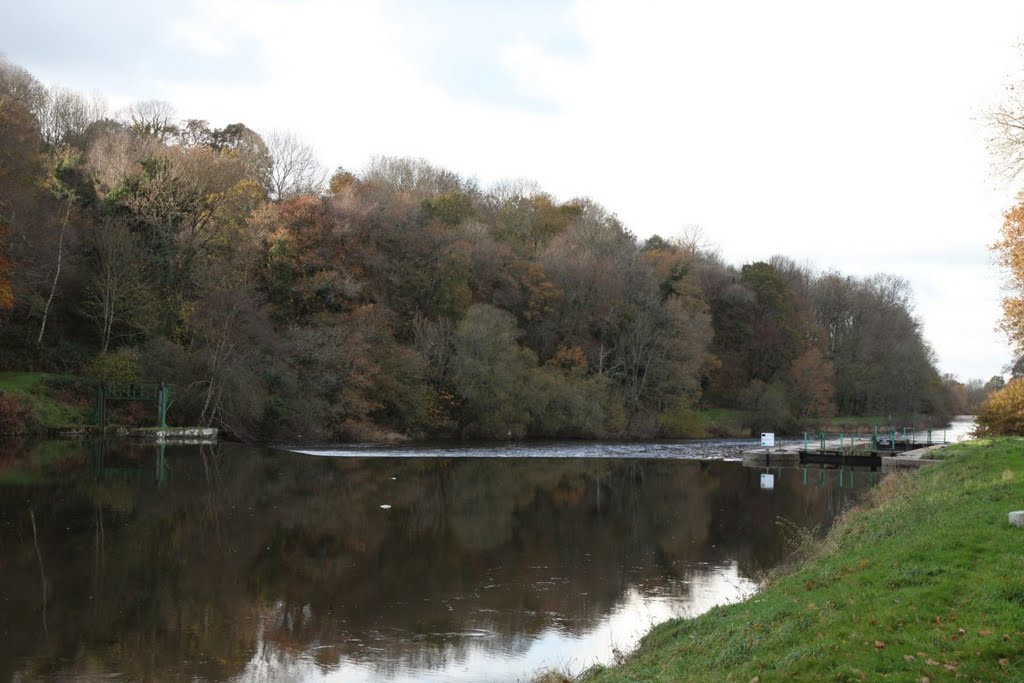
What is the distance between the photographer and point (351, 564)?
17.4 meters

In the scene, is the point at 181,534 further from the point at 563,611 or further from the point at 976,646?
the point at 976,646

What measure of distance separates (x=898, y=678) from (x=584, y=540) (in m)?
14.5

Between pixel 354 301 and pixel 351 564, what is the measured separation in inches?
1496

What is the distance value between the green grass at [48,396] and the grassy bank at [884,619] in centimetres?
3634

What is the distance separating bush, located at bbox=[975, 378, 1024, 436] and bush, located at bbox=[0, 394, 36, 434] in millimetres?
39215

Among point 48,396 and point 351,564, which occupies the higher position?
point 48,396

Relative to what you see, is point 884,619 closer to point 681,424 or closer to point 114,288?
point 114,288

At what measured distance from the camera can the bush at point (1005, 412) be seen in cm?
3412

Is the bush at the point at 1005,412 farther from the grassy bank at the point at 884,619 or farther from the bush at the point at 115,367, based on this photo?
the bush at the point at 115,367

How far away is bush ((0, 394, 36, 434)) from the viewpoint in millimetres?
37719

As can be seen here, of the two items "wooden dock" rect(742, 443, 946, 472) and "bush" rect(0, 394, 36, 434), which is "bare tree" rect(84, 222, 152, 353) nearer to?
"bush" rect(0, 394, 36, 434)

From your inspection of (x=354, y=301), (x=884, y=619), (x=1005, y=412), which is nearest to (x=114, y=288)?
(x=354, y=301)

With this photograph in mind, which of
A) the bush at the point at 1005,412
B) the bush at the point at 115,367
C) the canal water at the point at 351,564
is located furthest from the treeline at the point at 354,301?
the bush at the point at 1005,412

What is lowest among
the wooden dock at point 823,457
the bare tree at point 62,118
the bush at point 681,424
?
the wooden dock at point 823,457
